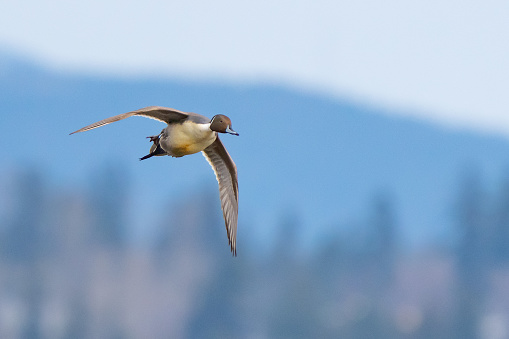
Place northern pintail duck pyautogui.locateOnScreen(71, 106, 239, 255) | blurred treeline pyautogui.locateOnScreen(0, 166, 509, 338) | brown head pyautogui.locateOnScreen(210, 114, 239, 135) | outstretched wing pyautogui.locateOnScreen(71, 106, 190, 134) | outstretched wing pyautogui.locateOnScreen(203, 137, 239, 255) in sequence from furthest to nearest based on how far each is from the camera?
1. blurred treeline pyautogui.locateOnScreen(0, 166, 509, 338)
2. outstretched wing pyautogui.locateOnScreen(203, 137, 239, 255)
3. outstretched wing pyautogui.locateOnScreen(71, 106, 190, 134)
4. northern pintail duck pyautogui.locateOnScreen(71, 106, 239, 255)
5. brown head pyautogui.locateOnScreen(210, 114, 239, 135)

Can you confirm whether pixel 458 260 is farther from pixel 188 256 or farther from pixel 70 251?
pixel 70 251

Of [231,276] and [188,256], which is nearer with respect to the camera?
[231,276]

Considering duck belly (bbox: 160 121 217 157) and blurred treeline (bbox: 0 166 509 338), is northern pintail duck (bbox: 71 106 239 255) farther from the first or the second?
blurred treeline (bbox: 0 166 509 338)

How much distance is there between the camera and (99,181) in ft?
359

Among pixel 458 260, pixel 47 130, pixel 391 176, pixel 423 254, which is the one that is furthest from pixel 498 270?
pixel 47 130

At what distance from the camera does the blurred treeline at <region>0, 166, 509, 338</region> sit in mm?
87125

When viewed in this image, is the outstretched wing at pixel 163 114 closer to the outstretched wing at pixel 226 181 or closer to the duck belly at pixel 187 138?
the duck belly at pixel 187 138

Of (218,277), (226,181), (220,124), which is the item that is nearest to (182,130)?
(220,124)

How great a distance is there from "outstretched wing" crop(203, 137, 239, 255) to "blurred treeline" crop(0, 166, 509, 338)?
2842 inches

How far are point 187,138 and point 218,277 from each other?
79.2 meters

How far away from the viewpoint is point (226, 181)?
1158cm

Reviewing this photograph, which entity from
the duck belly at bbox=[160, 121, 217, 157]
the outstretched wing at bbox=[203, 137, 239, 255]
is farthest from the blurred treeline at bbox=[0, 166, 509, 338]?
the duck belly at bbox=[160, 121, 217, 157]

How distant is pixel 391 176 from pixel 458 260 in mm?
88257

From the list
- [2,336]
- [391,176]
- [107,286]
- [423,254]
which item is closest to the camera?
[2,336]
